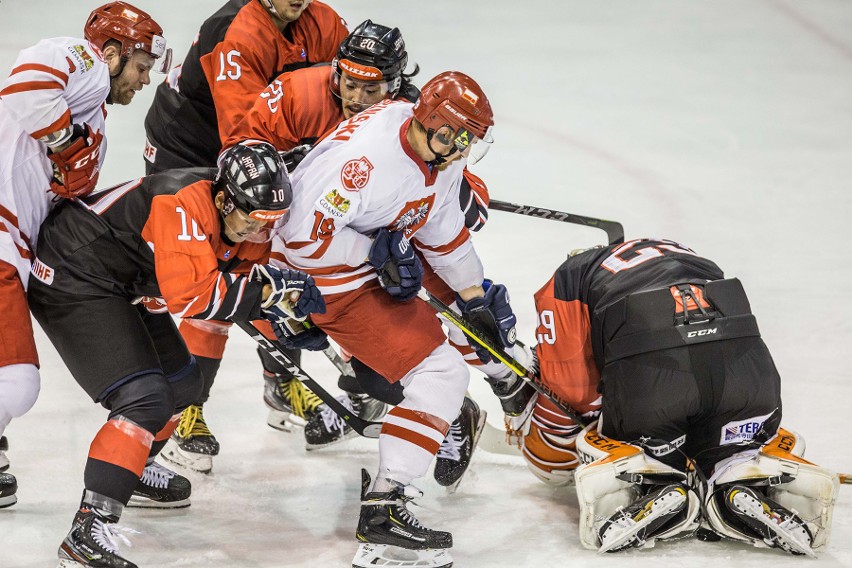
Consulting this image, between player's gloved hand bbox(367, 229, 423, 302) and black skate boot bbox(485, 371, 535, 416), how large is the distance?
0.65 metres

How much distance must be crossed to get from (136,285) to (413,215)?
0.79 meters

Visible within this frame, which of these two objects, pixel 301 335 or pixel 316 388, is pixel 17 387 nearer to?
pixel 301 335

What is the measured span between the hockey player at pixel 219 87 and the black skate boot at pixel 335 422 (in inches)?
4.7

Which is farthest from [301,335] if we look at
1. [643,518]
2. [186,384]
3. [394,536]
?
[643,518]

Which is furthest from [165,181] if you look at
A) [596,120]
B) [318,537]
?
[596,120]

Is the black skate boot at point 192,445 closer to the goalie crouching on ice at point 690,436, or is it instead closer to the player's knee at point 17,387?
the player's knee at point 17,387

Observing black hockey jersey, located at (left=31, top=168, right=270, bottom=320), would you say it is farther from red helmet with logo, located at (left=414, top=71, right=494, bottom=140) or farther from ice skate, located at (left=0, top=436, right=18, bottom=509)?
ice skate, located at (left=0, top=436, right=18, bottom=509)

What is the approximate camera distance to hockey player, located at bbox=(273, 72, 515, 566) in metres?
3.08

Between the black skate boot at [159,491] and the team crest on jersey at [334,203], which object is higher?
the team crest on jersey at [334,203]

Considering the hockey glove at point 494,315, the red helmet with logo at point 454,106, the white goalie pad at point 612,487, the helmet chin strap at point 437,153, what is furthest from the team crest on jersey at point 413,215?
the white goalie pad at point 612,487

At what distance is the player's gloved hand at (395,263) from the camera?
3.15m

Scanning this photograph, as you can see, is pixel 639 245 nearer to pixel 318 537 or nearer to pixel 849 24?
pixel 318 537

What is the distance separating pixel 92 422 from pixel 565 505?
1718 millimetres

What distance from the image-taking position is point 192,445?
3832 millimetres
